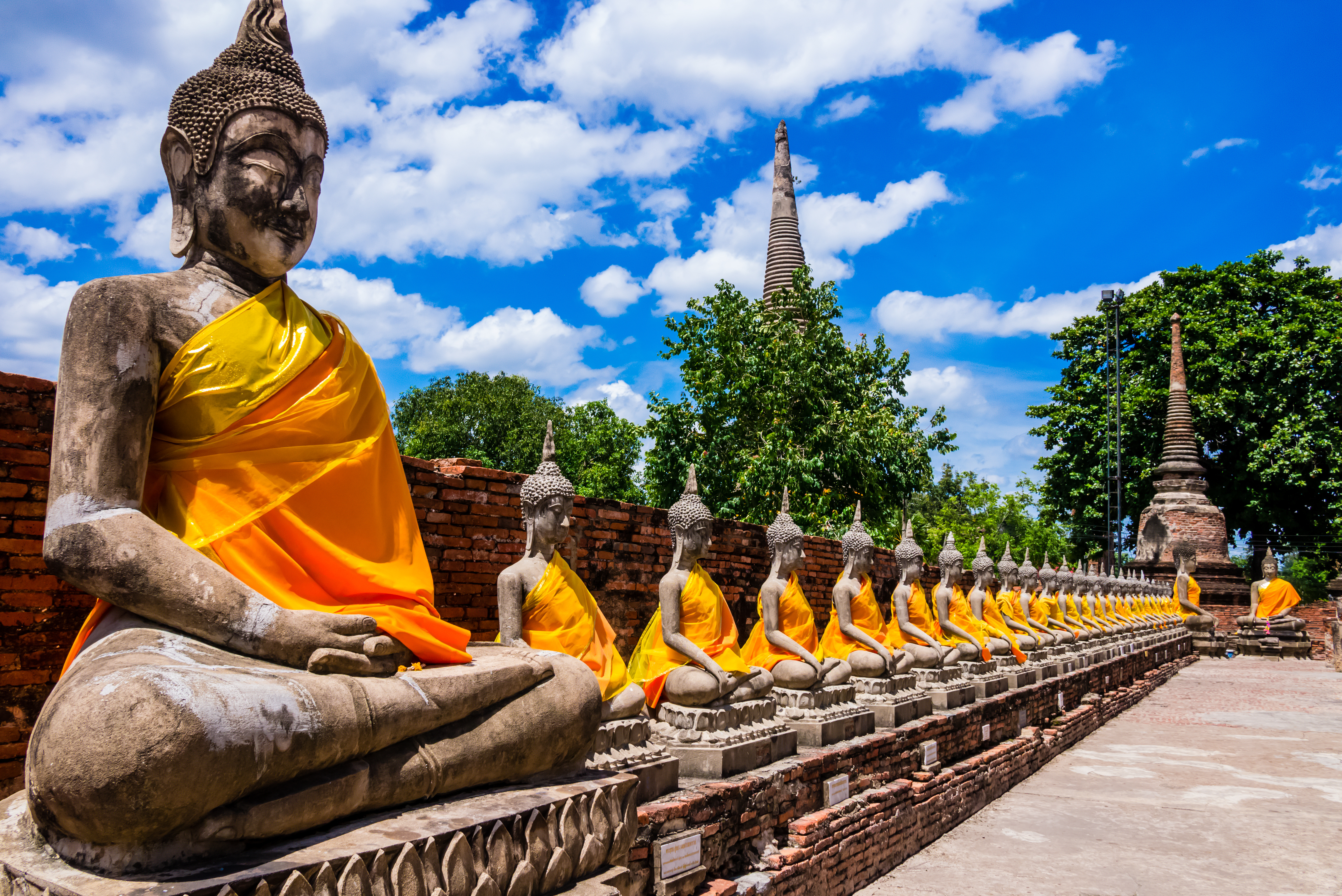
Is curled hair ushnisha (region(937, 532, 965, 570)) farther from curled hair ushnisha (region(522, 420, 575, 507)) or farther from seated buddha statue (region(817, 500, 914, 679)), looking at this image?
curled hair ushnisha (region(522, 420, 575, 507))

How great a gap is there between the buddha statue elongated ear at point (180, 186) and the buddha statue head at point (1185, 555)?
2888 cm

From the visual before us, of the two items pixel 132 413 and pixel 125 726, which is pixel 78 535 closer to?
pixel 132 413

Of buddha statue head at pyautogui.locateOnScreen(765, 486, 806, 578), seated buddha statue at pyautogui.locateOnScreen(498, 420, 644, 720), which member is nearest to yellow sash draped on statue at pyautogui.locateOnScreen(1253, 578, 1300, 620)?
buddha statue head at pyautogui.locateOnScreen(765, 486, 806, 578)

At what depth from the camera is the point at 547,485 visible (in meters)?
4.36

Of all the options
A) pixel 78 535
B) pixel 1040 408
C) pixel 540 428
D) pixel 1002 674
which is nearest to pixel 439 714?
pixel 78 535

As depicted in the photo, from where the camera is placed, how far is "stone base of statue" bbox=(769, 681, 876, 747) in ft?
19.4

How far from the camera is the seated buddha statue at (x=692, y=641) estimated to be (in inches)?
198

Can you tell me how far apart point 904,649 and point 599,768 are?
4.90m

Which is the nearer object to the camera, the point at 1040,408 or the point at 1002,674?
the point at 1002,674

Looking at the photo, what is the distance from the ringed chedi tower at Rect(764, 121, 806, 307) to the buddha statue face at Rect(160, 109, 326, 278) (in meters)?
20.5

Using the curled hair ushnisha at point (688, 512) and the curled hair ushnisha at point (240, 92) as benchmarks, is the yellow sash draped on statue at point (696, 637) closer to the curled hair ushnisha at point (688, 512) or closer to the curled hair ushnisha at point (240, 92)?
the curled hair ushnisha at point (688, 512)

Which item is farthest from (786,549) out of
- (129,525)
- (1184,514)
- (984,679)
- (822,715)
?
(1184,514)

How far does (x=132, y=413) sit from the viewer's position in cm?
238

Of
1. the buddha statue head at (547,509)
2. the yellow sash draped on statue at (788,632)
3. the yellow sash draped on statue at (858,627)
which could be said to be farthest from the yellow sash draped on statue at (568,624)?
the yellow sash draped on statue at (858,627)
